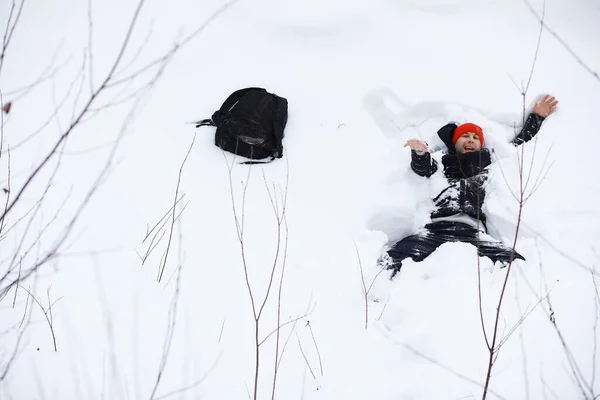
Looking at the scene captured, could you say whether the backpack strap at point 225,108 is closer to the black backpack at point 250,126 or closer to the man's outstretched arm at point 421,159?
the black backpack at point 250,126

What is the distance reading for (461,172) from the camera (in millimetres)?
2947

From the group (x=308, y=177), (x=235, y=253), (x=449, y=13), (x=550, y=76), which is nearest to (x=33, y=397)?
(x=235, y=253)

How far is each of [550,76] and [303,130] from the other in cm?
218

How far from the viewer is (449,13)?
3.91 meters

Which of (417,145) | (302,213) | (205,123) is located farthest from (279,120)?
(417,145)

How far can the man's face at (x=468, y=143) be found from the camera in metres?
2.91

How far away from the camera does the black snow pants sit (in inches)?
89.1

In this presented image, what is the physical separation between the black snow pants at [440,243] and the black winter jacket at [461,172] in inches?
6.4

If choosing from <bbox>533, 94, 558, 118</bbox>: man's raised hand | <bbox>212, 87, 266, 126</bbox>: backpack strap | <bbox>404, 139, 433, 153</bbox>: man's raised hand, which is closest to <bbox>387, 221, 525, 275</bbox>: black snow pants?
<bbox>404, 139, 433, 153</bbox>: man's raised hand

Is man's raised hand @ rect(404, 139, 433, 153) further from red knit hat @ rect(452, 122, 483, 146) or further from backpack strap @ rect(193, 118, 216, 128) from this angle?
backpack strap @ rect(193, 118, 216, 128)

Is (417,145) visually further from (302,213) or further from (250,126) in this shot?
(250,126)

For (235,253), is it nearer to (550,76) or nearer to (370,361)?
(370,361)

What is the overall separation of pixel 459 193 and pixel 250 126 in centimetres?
158

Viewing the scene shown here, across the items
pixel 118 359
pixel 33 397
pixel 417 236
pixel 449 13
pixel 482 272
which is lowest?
pixel 33 397
